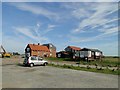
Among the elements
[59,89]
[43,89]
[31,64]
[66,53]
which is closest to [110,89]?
[59,89]

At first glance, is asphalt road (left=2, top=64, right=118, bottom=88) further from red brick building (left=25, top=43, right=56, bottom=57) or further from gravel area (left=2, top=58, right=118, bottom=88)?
red brick building (left=25, top=43, right=56, bottom=57)

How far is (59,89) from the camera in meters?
12.0

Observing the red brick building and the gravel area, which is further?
the red brick building

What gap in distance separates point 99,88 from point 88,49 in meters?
52.4

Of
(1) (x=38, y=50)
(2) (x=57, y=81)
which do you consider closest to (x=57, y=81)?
(2) (x=57, y=81)

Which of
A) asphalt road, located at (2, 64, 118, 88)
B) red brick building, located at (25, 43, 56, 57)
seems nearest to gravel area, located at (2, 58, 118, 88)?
asphalt road, located at (2, 64, 118, 88)

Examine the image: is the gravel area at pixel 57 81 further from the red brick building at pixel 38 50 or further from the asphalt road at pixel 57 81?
the red brick building at pixel 38 50

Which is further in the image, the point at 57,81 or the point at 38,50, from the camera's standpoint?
the point at 38,50

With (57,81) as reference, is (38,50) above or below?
above

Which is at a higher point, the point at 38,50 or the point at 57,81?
the point at 38,50

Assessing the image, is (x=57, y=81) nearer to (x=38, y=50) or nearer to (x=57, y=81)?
(x=57, y=81)

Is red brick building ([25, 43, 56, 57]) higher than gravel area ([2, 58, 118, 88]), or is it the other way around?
red brick building ([25, 43, 56, 57])

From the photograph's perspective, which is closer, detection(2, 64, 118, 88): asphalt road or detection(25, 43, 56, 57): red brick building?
detection(2, 64, 118, 88): asphalt road

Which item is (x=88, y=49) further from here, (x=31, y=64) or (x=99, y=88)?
(x=99, y=88)
